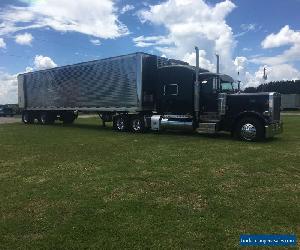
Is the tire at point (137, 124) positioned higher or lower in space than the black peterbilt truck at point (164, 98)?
lower

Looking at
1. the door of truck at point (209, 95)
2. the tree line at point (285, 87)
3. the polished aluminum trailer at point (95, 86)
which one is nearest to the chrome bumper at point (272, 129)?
the door of truck at point (209, 95)

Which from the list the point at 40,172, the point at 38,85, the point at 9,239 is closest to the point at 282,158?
the point at 40,172

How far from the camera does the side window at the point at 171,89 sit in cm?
2105

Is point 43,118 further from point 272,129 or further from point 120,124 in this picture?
point 272,129

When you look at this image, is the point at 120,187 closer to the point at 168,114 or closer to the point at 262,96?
the point at 262,96

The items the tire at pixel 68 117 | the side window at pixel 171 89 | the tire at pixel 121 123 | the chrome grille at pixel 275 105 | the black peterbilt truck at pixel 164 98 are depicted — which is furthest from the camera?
the tire at pixel 68 117

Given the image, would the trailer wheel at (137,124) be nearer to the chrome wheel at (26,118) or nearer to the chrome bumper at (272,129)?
the chrome bumper at (272,129)

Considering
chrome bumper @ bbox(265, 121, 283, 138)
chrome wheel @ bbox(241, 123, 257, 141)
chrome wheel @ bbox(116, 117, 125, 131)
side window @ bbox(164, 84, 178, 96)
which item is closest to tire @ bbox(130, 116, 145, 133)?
chrome wheel @ bbox(116, 117, 125, 131)

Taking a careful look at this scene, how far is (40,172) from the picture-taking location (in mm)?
10578

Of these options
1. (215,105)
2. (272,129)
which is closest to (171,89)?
(215,105)

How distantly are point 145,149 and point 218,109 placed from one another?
5.78m

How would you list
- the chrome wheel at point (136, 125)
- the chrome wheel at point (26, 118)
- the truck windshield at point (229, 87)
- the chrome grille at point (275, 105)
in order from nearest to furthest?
the chrome grille at point (275, 105), the truck windshield at point (229, 87), the chrome wheel at point (136, 125), the chrome wheel at point (26, 118)

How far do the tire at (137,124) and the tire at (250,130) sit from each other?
6345 millimetres

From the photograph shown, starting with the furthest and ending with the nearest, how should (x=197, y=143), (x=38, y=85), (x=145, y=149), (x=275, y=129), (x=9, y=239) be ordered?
1. (x=38, y=85)
2. (x=275, y=129)
3. (x=197, y=143)
4. (x=145, y=149)
5. (x=9, y=239)
